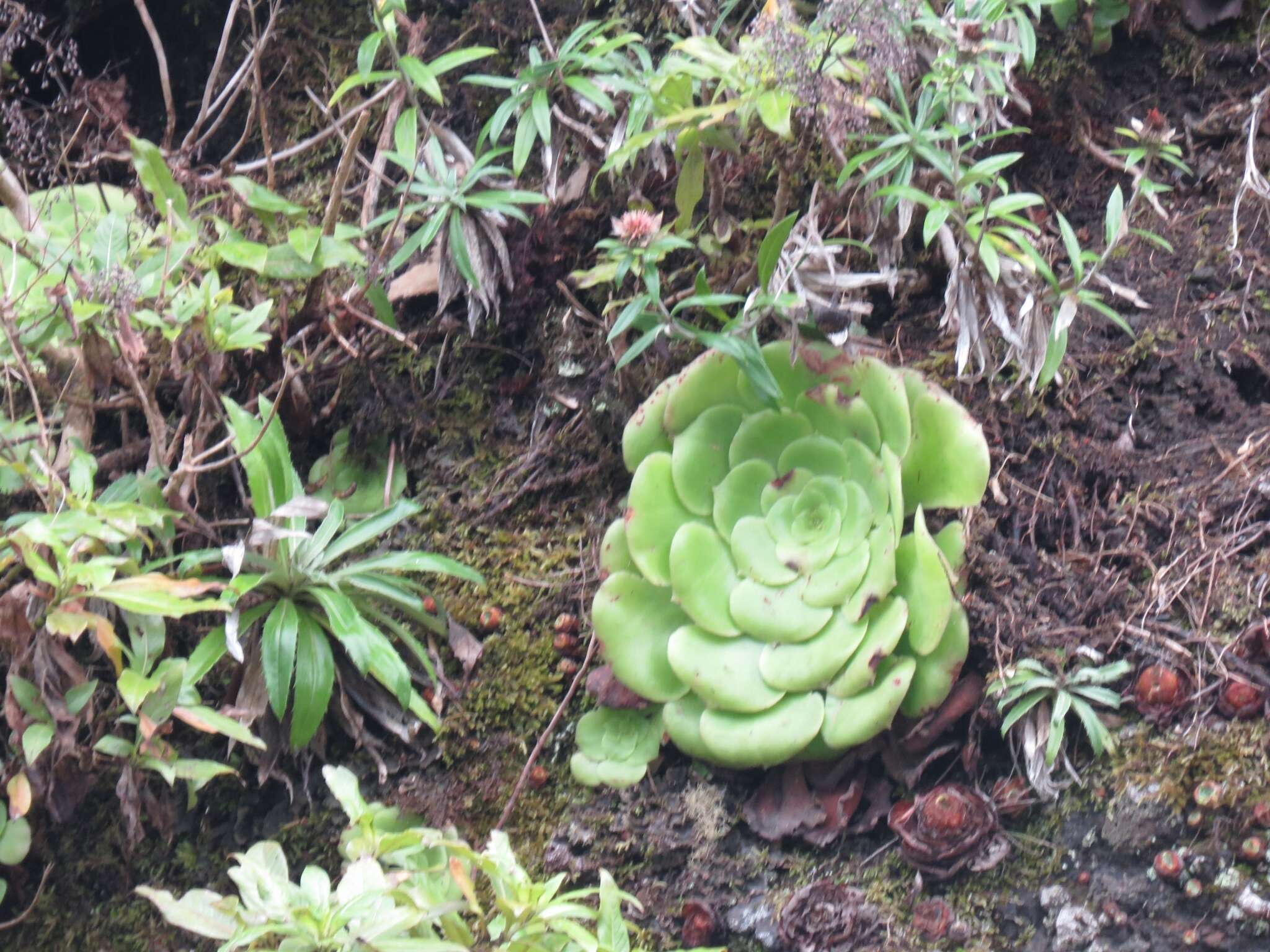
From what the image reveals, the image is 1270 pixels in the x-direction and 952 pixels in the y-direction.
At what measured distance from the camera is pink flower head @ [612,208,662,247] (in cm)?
175

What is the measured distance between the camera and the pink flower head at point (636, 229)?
1.75m

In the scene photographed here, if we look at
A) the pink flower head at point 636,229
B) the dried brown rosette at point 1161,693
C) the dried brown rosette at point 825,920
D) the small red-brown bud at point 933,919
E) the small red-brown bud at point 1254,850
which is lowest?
the small red-brown bud at point 933,919

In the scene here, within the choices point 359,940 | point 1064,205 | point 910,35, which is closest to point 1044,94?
point 1064,205

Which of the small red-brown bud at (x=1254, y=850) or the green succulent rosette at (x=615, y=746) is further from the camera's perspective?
the green succulent rosette at (x=615, y=746)

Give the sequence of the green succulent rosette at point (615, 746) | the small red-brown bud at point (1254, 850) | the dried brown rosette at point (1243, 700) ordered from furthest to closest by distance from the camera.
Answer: the green succulent rosette at point (615, 746) → the dried brown rosette at point (1243, 700) → the small red-brown bud at point (1254, 850)

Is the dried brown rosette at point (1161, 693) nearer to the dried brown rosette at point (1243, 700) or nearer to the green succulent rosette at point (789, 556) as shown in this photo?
the dried brown rosette at point (1243, 700)

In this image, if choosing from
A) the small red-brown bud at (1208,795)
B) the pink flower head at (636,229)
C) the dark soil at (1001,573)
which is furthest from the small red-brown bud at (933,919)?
the pink flower head at (636,229)

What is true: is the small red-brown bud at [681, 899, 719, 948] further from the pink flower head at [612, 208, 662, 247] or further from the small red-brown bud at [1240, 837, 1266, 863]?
the pink flower head at [612, 208, 662, 247]

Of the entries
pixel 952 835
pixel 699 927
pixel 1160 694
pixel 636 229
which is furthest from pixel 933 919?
pixel 636 229

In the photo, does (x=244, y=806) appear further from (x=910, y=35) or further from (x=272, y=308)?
(x=910, y=35)

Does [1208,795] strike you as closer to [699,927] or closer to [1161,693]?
[1161,693]

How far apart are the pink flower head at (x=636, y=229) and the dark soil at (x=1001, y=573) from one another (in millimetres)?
267

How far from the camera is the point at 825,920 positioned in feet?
4.98

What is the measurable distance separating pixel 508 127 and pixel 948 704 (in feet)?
4.99
